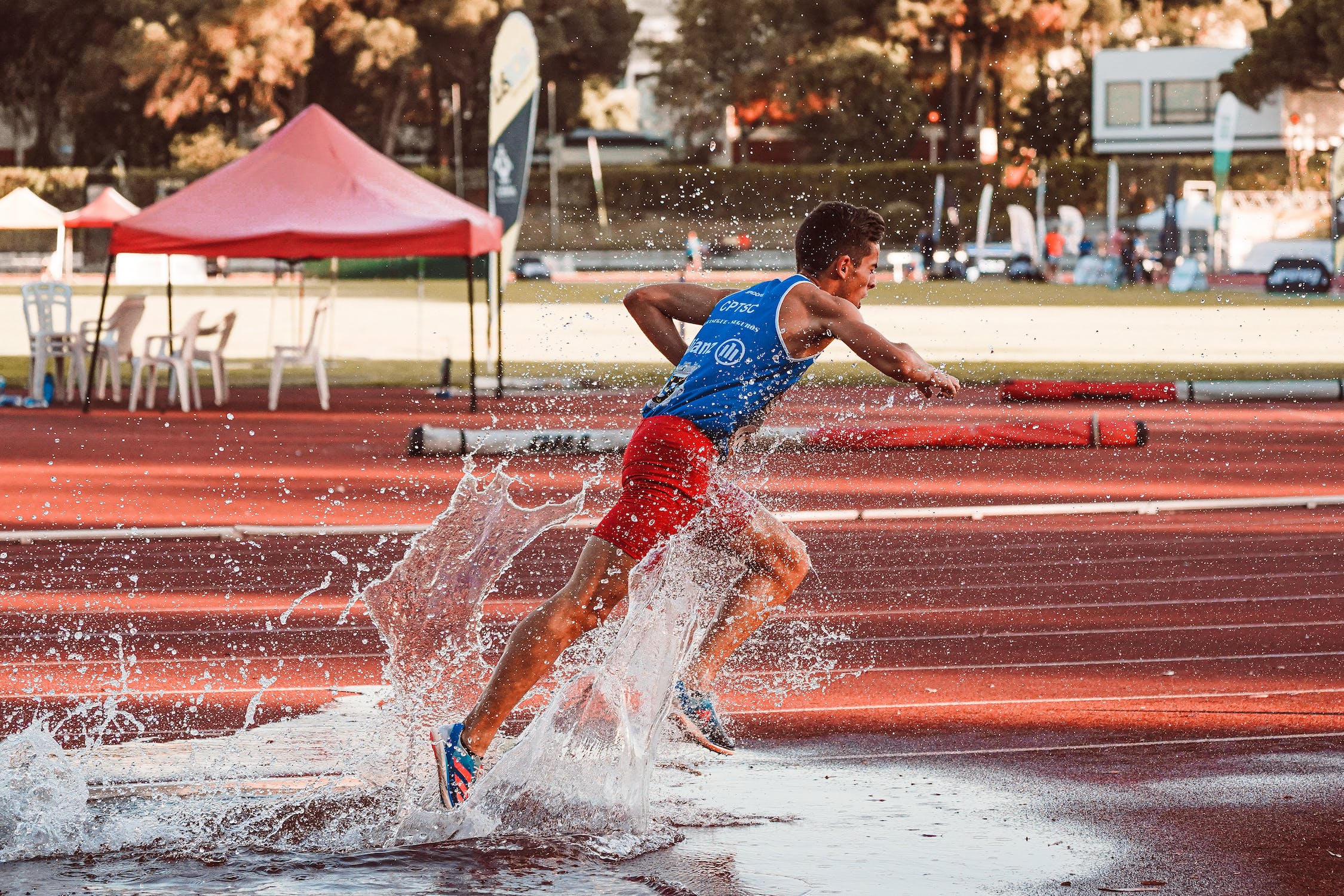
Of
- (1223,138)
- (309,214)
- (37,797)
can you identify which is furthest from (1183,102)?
(37,797)

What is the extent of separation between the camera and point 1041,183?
196ft

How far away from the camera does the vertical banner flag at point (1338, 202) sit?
37844mm

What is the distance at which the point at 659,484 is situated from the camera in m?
4.96

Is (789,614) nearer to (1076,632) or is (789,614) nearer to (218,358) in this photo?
(1076,632)

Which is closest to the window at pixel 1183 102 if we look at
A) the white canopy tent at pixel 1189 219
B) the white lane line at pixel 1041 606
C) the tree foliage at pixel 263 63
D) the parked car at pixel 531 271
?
the white canopy tent at pixel 1189 219

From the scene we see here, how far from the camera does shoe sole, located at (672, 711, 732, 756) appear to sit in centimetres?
546

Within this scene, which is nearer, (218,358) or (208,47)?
(218,358)

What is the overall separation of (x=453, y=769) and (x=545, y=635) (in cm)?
39

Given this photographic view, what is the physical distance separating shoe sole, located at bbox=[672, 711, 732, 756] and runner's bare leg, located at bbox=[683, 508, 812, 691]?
0.09m

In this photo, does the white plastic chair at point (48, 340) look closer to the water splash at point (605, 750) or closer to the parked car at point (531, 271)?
the water splash at point (605, 750)

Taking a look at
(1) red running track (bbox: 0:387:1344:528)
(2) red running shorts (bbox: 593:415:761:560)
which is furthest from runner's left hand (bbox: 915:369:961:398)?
(1) red running track (bbox: 0:387:1344:528)

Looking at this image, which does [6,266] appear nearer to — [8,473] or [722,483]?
[8,473]

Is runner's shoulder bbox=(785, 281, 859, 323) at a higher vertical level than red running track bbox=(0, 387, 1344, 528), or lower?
higher

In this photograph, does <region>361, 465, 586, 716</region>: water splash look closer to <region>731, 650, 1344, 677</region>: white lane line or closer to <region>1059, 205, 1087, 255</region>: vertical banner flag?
<region>731, 650, 1344, 677</region>: white lane line
